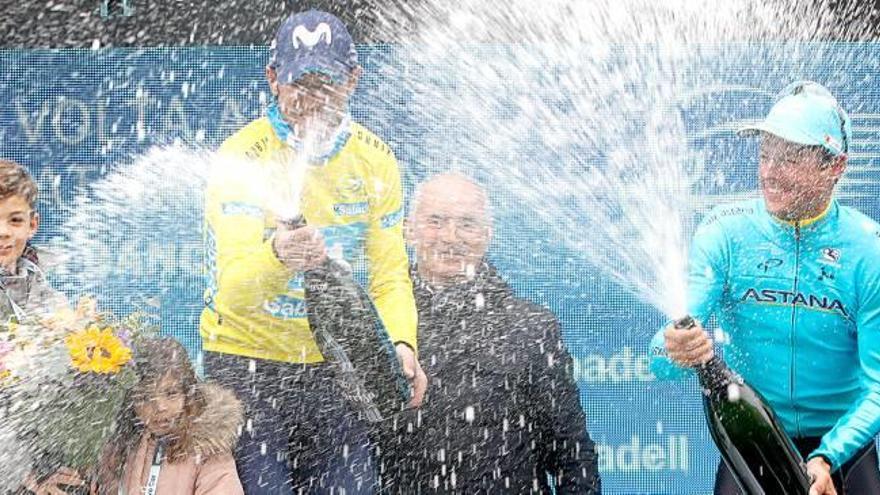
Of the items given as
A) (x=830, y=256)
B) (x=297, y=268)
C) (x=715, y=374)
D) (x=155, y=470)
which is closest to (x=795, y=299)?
(x=830, y=256)

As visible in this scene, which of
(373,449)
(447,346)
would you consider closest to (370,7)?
(447,346)

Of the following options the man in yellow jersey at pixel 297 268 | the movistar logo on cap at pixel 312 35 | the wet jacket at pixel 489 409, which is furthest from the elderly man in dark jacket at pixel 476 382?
the movistar logo on cap at pixel 312 35

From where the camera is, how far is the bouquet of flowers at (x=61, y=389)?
4.68 m

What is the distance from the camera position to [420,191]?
5648 mm

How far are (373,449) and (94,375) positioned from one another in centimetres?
113

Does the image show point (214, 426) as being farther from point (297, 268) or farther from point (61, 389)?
point (297, 268)

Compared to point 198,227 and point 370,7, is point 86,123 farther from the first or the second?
point 370,7

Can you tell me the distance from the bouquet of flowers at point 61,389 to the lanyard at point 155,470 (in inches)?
7.3

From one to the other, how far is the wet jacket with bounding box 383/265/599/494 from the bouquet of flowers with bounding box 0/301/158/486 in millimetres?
1115

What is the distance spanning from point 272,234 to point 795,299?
2.14m

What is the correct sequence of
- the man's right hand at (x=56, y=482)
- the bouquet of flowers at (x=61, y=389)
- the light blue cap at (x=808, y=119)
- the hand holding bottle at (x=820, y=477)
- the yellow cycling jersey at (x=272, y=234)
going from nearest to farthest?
the man's right hand at (x=56, y=482) < the bouquet of flowers at (x=61, y=389) < the hand holding bottle at (x=820, y=477) < the yellow cycling jersey at (x=272, y=234) < the light blue cap at (x=808, y=119)

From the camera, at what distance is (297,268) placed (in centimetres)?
505

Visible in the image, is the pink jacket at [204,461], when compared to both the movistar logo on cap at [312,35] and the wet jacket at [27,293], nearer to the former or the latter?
the wet jacket at [27,293]

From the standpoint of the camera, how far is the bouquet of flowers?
4.68m
